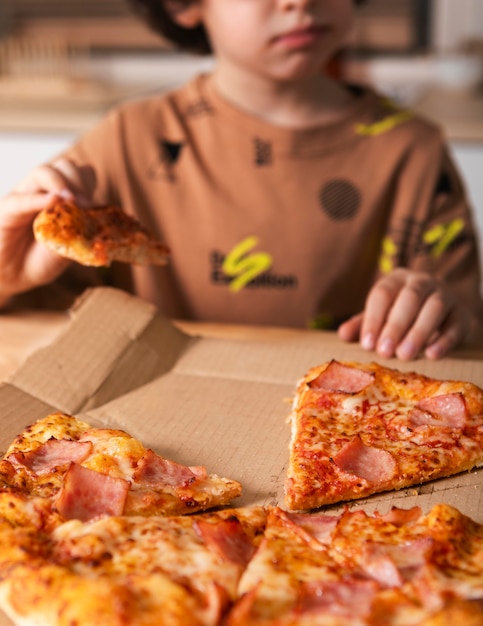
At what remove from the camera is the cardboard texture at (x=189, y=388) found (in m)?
1.04

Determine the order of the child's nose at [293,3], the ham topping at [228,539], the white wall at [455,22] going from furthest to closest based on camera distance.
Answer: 1. the white wall at [455,22]
2. the child's nose at [293,3]
3. the ham topping at [228,539]

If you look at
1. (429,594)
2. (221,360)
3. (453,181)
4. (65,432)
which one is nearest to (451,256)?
(453,181)

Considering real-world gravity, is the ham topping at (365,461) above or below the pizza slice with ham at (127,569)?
below

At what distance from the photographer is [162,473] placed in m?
0.97

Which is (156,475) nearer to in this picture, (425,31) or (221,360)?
(221,360)

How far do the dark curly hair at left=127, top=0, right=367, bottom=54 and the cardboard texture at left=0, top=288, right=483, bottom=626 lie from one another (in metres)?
0.90

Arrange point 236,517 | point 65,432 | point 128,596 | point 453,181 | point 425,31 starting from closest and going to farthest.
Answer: point 128,596 < point 236,517 < point 65,432 < point 453,181 < point 425,31

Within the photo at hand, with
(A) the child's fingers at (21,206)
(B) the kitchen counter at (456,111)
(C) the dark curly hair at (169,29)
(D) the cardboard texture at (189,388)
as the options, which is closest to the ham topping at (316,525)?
(D) the cardboard texture at (189,388)

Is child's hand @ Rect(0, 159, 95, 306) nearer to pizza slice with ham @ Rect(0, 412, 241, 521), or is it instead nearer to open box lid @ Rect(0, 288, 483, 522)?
open box lid @ Rect(0, 288, 483, 522)

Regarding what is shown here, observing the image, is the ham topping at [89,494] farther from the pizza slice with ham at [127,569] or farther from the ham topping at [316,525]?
the ham topping at [316,525]

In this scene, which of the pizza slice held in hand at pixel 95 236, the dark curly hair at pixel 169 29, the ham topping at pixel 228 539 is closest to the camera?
the ham topping at pixel 228 539

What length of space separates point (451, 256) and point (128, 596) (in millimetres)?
1256

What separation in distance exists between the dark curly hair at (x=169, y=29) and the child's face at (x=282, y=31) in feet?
1.15

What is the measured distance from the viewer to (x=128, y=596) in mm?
699
